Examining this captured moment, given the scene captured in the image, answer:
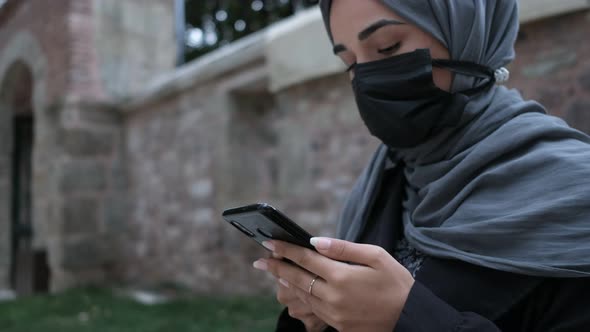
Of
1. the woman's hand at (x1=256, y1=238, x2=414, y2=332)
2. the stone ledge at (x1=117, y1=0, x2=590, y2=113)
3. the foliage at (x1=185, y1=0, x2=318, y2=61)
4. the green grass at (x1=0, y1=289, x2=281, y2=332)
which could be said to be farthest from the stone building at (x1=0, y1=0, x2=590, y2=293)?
the foliage at (x1=185, y1=0, x2=318, y2=61)

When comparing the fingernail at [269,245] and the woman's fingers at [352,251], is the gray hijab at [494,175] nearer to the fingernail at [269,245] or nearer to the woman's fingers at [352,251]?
the woman's fingers at [352,251]

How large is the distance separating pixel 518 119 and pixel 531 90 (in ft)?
5.97

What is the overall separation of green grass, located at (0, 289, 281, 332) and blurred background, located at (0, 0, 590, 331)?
0.31 feet

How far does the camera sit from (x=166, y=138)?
6.25m

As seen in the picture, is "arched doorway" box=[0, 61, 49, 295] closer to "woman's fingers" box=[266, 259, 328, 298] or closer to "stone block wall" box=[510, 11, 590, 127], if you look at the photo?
"stone block wall" box=[510, 11, 590, 127]

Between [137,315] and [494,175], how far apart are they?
4345 millimetres

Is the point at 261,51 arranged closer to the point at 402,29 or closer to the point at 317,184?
the point at 317,184

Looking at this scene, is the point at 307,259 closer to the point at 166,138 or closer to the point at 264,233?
the point at 264,233

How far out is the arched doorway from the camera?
29.5 feet

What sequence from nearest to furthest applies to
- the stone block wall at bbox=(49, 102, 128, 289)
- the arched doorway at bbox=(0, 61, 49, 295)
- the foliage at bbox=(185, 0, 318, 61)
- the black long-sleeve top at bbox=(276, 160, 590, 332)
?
the black long-sleeve top at bbox=(276, 160, 590, 332) < the stone block wall at bbox=(49, 102, 128, 289) < the arched doorway at bbox=(0, 61, 49, 295) < the foliage at bbox=(185, 0, 318, 61)

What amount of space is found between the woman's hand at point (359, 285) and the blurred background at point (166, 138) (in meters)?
2.08

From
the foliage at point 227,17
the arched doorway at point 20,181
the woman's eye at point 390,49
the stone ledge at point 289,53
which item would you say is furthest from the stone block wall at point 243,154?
the foliage at point 227,17

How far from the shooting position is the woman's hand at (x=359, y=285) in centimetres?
88

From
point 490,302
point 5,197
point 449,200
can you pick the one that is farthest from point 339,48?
point 5,197
